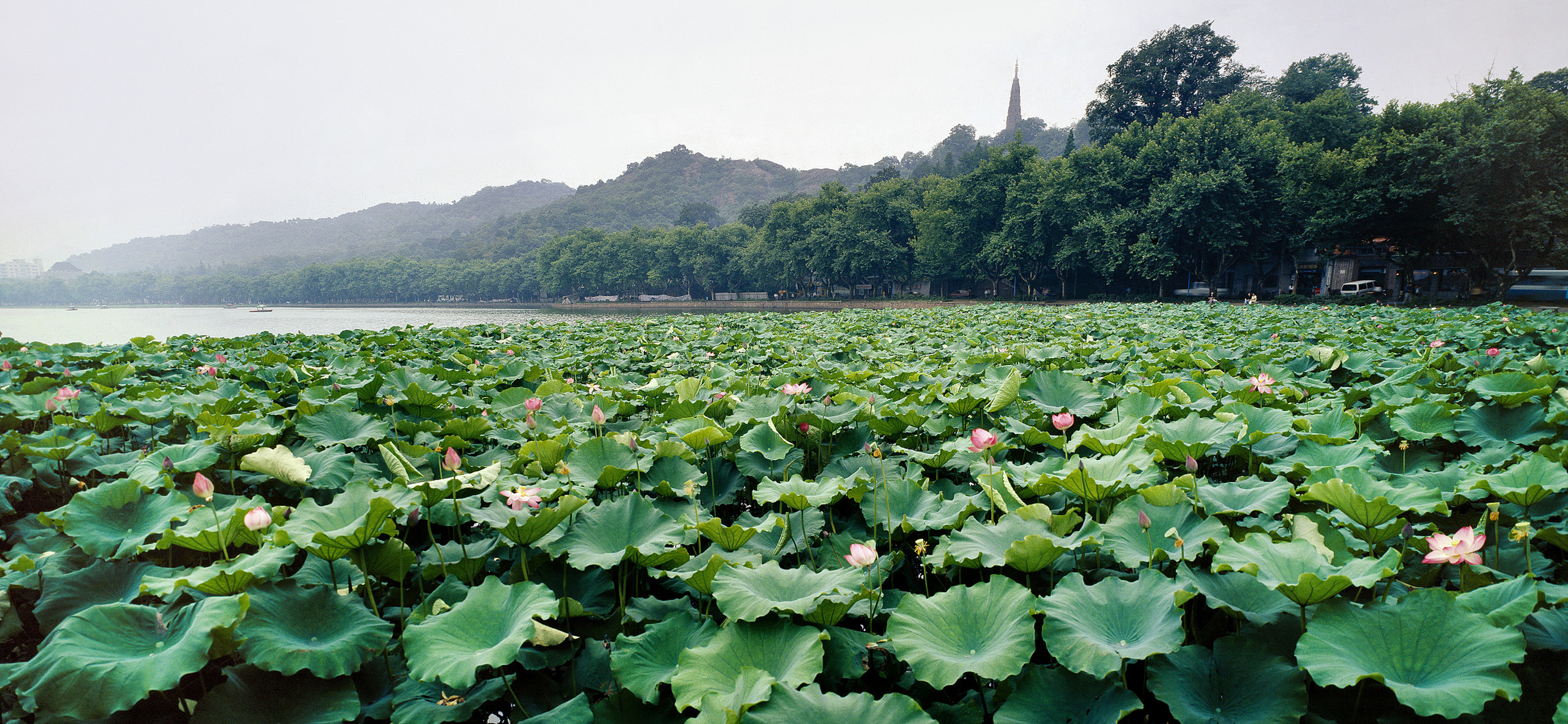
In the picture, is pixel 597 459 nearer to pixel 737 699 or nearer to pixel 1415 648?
pixel 737 699

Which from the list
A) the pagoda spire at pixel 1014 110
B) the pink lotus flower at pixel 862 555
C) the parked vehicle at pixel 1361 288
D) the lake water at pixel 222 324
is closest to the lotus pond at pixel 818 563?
the pink lotus flower at pixel 862 555

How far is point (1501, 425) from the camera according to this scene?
2494 mm

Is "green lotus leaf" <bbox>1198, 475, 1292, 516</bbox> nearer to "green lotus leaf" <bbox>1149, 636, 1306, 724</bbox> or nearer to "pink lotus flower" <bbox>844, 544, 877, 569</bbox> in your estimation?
"green lotus leaf" <bbox>1149, 636, 1306, 724</bbox>

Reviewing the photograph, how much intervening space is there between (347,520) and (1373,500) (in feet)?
8.17

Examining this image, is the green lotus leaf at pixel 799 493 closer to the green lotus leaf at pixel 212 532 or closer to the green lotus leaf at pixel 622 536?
the green lotus leaf at pixel 622 536

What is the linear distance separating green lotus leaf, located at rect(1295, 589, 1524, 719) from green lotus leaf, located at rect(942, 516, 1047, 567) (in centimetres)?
53

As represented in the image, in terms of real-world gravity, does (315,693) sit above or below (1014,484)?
below

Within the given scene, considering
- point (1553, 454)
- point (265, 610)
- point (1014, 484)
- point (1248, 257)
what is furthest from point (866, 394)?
point (1248, 257)

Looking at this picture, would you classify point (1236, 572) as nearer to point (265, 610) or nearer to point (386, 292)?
point (265, 610)

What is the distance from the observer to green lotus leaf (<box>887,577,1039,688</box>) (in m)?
1.18

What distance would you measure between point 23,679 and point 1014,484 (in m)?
2.27

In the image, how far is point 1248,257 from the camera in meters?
30.6

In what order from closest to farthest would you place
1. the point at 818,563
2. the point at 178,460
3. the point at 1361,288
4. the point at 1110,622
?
1. the point at 1110,622
2. the point at 818,563
3. the point at 178,460
4. the point at 1361,288

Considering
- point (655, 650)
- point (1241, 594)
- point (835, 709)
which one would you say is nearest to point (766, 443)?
point (655, 650)
